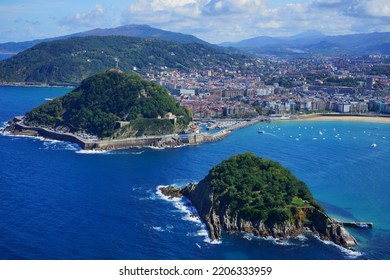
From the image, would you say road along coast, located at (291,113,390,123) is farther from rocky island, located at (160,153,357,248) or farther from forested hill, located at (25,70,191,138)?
rocky island, located at (160,153,357,248)

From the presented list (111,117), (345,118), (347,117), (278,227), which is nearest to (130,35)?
(347,117)

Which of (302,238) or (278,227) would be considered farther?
(278,227)

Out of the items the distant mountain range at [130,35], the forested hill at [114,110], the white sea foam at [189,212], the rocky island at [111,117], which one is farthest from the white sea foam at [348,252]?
the distant mountain range at [130,35]

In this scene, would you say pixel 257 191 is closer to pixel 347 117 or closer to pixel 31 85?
pixel 347 117

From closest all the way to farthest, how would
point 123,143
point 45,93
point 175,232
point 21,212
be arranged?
point 175,232 → point 21,212 → point 123,143 → point 45,93

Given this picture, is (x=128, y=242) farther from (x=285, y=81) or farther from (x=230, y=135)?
(x=285, y=81)

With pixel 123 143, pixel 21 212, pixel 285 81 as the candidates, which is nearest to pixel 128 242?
pixel 21 212
